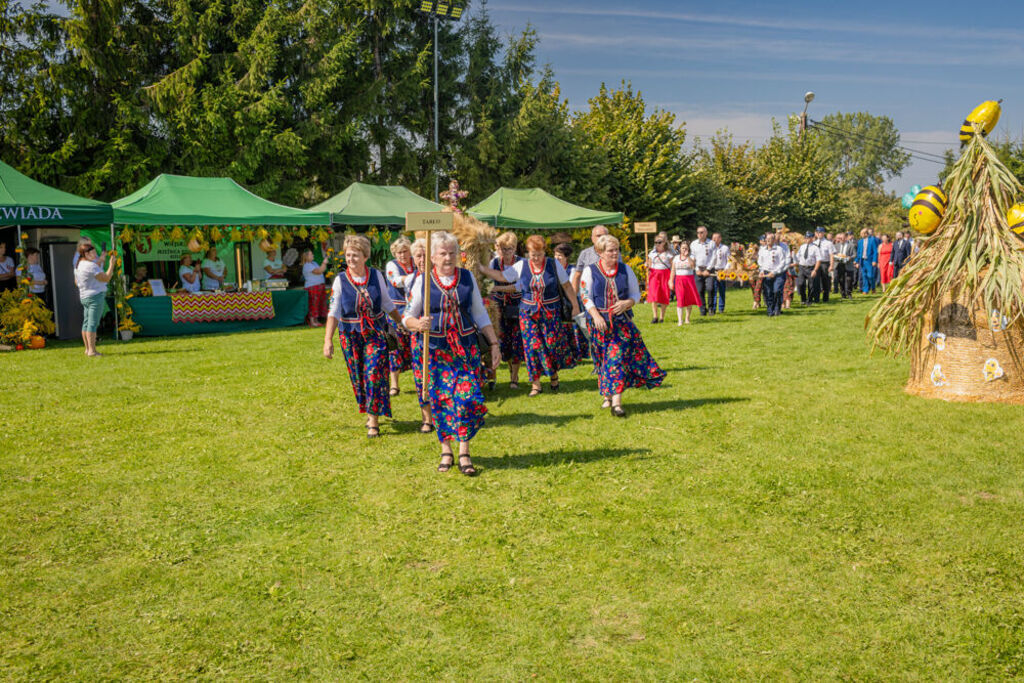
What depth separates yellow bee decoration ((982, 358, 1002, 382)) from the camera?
26.6 ft

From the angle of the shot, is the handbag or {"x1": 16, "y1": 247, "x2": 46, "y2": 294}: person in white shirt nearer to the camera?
the handbag

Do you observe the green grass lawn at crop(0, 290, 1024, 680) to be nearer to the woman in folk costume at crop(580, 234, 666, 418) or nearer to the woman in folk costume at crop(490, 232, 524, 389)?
the woman in folk costume at crop(580, 234, 666, 418)

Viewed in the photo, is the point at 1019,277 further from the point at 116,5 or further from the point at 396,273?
the point at 116,5

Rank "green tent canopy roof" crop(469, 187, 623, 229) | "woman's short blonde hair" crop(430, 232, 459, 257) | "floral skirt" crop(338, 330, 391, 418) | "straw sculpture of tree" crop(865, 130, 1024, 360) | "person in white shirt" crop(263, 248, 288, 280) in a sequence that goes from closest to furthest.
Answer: "woman's short blonde hair" crop(430, 232, 459, 257)
"floral skirt" crop(338, 330, 391, 418)
"straw sculpture of tree" crop(865, 130, 1024, 360)
"person in white shirt" crop(263, 248, 288, 280)
"green tent canopy roof" crop(469, 187, 623, 229)

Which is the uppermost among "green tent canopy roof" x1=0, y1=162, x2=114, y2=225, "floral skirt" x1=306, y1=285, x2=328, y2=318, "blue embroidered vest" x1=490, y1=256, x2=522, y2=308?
"green tent canopy roof" x1=0, y1=162, x2=114, y2=225

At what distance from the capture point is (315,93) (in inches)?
1084

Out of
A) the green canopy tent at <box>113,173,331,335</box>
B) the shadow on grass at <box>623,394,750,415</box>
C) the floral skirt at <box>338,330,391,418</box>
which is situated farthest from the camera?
the green canopy tent at <box>113,173,331,335</box>

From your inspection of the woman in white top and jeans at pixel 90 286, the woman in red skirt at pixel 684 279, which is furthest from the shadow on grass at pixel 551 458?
the woman in red skirt at pixel 684 279

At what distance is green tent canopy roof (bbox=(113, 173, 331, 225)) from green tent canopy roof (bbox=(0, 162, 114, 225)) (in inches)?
15.2

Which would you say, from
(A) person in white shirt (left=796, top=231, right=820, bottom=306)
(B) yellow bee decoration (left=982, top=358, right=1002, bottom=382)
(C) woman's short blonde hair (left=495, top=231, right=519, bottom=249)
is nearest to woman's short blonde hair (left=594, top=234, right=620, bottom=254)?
(C) woman's short blonde hair (left=495, top=231, right=519, bottom=249)

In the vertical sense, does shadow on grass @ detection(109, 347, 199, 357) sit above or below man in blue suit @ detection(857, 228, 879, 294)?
below

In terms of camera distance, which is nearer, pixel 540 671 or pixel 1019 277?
pixel 540 671

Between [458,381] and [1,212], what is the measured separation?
38.0ft

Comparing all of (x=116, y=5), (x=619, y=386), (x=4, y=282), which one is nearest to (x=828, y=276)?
(x=619, y=386)
